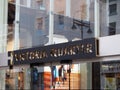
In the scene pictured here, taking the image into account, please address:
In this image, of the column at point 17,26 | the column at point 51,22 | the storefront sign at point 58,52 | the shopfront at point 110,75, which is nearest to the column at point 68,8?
A: the column at point 51,22

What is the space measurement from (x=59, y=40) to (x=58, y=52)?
58 cm

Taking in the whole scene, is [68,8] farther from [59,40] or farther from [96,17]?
[96,17]

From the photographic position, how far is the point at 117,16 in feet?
29.1

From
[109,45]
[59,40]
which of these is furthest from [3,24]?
[109,45]

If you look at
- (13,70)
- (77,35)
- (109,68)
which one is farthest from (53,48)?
(13,70)

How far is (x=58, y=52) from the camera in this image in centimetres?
975

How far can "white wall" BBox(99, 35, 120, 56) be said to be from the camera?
840cm

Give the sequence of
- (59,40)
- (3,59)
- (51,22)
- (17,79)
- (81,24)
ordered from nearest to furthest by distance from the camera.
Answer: (81,24)
(59,40)
(51,22)
(3,59)
(17,79)

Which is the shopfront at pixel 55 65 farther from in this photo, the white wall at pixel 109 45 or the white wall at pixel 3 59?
the white wall at pixel 3 59

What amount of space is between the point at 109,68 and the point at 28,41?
3358 mm

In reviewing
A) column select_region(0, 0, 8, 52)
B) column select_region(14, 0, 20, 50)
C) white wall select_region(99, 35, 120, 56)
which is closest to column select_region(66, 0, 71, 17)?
white wall select_region(99, 35, 120, 56)

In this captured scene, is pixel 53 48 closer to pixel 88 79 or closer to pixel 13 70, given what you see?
pixel 88 79

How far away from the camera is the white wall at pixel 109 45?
27.6 feet

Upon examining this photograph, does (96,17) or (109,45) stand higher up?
(96,17)
